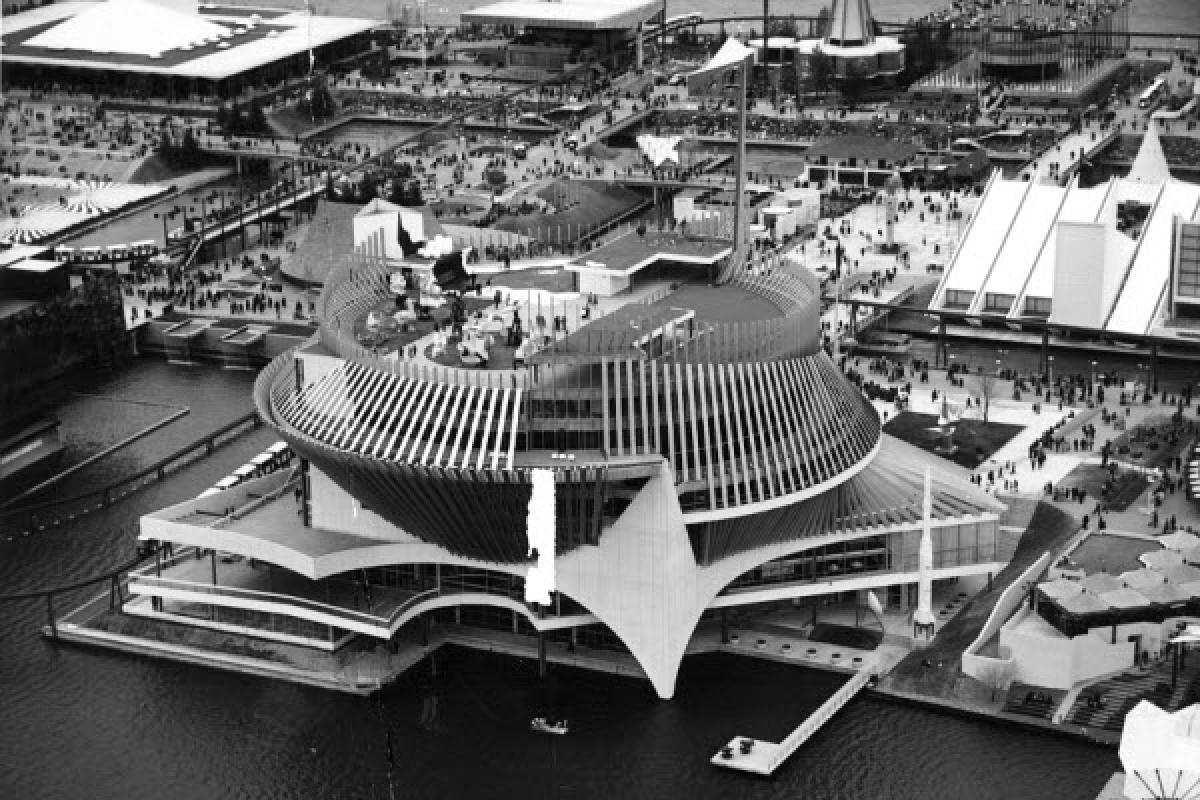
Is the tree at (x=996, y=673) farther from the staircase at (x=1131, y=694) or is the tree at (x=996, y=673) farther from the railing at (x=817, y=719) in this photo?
the railing at (x=817, y=719)

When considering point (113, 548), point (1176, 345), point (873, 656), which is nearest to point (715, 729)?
point (873, 656)

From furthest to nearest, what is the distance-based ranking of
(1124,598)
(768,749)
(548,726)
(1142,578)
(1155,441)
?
1. (1155,441)
2. (1142,578)
3. (1124,598)
4. (548,726)
5. (768,749)

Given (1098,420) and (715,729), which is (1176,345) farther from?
(715,729)

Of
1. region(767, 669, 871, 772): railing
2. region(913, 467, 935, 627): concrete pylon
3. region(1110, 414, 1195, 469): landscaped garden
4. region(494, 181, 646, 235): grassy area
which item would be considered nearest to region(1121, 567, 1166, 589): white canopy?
region(913, 467, 935, 627): concrete pylon

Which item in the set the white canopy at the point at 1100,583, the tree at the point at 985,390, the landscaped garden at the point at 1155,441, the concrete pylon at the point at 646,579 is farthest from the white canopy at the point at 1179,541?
the tree at the point at 985,390

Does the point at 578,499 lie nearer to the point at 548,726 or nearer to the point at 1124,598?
the point at 548,726

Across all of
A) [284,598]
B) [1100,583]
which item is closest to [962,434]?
[1100,583]
